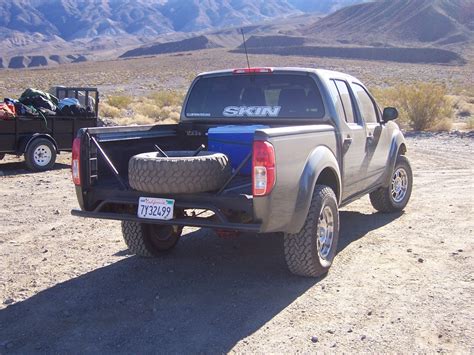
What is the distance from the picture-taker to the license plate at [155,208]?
16.9ft

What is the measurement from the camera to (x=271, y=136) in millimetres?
4781

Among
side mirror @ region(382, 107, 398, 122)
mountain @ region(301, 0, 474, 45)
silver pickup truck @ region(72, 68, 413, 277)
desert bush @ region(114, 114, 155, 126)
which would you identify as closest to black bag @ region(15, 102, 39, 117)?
silver pickup truck @ region(72, 68, 413, 277)

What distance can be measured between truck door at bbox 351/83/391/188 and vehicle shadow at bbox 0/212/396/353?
3.34 ft

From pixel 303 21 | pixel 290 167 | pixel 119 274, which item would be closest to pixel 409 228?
pixel 290 167

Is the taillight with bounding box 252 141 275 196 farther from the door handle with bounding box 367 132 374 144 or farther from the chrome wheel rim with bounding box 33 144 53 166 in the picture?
the chrome wheel rim with bounding box 33 144 53 166

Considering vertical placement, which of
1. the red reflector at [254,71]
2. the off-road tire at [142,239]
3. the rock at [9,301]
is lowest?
the rock at [9,301]

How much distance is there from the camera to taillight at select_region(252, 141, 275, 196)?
4.73 meters

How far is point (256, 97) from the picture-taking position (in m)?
6.54

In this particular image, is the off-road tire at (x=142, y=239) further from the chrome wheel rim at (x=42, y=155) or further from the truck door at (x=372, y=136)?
the chrome wheel rim at (x=42, y=155)

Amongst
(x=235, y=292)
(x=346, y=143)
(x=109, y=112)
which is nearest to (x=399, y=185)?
(x=346, y=143)

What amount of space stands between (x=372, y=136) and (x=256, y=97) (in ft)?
5.06

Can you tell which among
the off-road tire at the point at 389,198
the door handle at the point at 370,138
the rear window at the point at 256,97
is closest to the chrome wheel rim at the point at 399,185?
the off-road tire at the point at 389,198

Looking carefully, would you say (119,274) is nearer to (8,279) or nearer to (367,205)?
(8,279)

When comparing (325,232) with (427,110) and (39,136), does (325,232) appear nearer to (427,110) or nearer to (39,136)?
(39,136)
